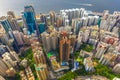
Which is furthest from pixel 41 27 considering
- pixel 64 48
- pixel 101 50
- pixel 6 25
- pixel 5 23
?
pixel 101 50

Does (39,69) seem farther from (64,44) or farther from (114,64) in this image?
(114,64)

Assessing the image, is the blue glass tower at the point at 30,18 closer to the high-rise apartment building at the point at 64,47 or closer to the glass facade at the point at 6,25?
the glass facade at the point at 6,25

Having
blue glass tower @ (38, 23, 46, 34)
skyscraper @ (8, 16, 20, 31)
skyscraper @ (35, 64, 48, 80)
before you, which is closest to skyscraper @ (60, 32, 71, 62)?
skyscraper @ (35, 64, 48, 80)

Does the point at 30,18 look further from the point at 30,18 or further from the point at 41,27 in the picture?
the point at 41,27

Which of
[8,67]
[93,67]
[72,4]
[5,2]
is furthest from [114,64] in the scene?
[5,2]

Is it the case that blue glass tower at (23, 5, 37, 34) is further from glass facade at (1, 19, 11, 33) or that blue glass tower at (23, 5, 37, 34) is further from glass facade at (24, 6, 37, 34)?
glass facade at (1, 19, 11, 33)
